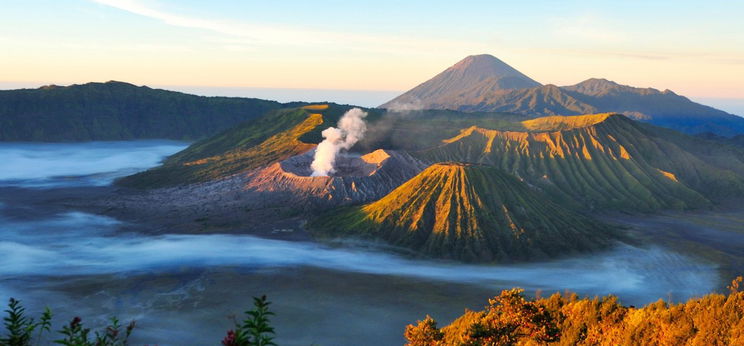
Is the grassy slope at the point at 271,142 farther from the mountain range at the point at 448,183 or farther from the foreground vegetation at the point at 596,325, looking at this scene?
the foreground vegetation at the point at 596,325

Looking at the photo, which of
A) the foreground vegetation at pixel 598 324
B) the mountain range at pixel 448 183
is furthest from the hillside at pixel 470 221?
the foreground vegetation at pixel 598 324

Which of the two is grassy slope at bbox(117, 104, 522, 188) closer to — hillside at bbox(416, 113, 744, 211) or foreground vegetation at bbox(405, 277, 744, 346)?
hillside at bbox(416, 113, 744, 211)

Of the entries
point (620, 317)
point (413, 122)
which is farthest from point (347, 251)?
point (413, 122)

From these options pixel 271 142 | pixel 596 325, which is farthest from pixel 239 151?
pixel 596 325

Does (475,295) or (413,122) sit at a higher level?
(413,122)

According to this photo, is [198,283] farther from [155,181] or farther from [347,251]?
[155,181]

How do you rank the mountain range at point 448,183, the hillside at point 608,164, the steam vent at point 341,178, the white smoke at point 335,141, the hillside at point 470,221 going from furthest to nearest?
the hillside at point 608,164, the white smoke at point 335,141, the steam vent at point 341,178, the mountain range at point 448,183, the hillside at point 470,221

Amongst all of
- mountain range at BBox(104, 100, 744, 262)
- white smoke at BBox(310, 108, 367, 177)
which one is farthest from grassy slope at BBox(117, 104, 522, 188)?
white smoke at BBox(310, 108, 367, 177)

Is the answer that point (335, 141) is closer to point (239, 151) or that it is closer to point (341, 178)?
point (341, 178)
